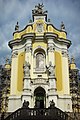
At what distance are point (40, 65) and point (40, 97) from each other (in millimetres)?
4067

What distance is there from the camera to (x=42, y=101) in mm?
30078

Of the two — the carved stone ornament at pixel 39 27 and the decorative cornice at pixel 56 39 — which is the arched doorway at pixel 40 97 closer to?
the decorative cornice at pixel 56 39

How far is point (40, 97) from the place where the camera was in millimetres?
30297

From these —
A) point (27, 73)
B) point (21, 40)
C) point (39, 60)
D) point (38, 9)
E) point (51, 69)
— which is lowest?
point (27, 73)

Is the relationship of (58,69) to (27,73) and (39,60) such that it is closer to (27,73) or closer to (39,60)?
(39,60)

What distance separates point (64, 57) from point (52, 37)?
304 cm

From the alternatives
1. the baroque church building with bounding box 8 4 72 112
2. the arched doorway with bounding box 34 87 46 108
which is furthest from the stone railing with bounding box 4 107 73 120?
the arched doorway with bounding box 34 87 46 108

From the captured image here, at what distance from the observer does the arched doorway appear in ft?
98.3

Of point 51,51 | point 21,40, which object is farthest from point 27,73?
point 21,40

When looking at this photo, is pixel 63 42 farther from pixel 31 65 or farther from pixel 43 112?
pixel 43 112

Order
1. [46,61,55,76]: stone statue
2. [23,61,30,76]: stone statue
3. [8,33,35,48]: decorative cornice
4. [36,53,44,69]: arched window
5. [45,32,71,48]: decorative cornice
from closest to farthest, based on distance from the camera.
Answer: [46,61,55,76]: stone statue → [23,61,30,76]: stone statue → [36,53,44,69]: arched window → [45,32,71,48]: decorative cornice → [8,33,35,48]: decorative cornice

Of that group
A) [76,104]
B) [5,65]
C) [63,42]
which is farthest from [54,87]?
[5,65]

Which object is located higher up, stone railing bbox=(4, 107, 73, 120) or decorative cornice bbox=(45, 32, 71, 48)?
decorative cornice bbox=(45, 32, 71, 48)

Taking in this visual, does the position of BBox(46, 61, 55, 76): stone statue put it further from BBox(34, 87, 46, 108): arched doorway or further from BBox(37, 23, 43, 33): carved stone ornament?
BBox(37, 23, 43, 33): carved stone ornament
